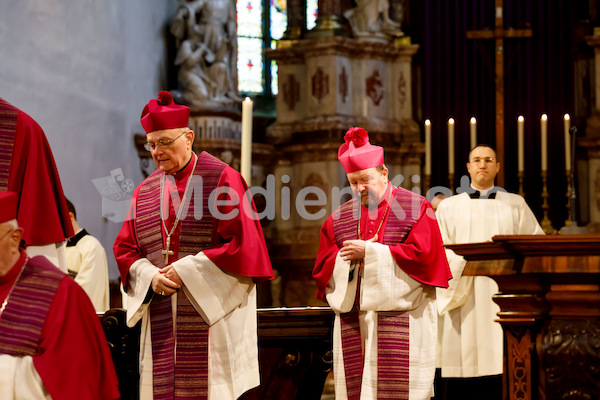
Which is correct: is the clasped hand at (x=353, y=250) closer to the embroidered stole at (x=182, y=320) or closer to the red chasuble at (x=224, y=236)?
the red chasuble at (x=224, y=236)

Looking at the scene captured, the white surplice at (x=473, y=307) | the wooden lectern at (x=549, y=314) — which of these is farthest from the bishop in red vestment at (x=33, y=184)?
the white surplice at (x=473, y=307)

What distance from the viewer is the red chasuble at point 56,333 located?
10.9 feet

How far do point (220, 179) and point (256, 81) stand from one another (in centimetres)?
834

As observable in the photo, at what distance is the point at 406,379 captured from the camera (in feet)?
16.5

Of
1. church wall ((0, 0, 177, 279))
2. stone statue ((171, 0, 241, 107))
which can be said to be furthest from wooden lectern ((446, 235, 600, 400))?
stone statue ((171, 0, 241, 107))

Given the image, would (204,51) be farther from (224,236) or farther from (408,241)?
(224,236)

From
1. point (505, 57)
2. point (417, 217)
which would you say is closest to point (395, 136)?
point (505, 57)

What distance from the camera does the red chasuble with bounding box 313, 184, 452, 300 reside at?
5012mm

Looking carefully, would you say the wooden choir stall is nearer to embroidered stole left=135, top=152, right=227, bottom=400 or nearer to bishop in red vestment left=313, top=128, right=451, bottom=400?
bishop in red vestment left=313, top=128, right=451, bottom=400

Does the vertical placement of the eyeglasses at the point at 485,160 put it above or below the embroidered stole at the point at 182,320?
above

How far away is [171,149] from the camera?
4699 millimetres

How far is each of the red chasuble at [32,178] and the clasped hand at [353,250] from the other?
1489mm

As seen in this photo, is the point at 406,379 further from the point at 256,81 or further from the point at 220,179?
the point at 256,81

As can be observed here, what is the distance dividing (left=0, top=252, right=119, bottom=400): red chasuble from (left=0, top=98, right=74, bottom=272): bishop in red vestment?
58 cm
